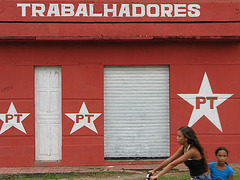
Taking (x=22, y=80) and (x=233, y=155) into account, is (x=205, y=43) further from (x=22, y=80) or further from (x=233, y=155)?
(x=22, y=80)

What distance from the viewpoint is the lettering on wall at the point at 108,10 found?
9188mm

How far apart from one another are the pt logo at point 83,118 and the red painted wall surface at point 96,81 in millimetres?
103

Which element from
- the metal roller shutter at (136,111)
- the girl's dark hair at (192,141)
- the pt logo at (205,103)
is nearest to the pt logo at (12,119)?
the metal roller shutter at (136,111)

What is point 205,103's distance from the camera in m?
9.44

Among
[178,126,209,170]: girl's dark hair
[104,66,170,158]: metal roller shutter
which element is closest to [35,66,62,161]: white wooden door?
[104,66,170,158]: metal roller shutter

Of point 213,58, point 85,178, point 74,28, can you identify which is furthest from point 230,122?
point 74,28

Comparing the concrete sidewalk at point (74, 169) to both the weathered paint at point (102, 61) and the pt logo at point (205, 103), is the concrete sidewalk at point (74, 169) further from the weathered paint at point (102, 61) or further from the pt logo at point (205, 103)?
the pt logo at point (205, 103)

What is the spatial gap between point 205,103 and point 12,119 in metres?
5.04

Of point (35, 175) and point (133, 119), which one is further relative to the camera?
point (133, 119)

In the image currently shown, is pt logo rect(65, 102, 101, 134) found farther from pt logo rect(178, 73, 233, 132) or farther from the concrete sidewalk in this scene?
pt logo rect(178, 73, 233, 132)

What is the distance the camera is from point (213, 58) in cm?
948

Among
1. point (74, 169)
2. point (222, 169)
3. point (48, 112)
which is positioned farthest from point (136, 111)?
point (222, 169)

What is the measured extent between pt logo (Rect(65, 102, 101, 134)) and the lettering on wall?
7.91 ft

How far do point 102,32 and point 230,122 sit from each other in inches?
162
